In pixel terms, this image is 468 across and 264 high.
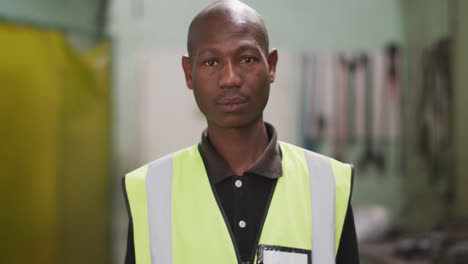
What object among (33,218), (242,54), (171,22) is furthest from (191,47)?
(171,22)

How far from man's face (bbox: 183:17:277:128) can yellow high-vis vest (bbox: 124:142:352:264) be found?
124mm

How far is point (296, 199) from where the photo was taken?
2.81ft

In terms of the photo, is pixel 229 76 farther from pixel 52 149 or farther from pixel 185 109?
pixel 185 109

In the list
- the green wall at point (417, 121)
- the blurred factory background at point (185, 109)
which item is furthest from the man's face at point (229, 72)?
the green wall at point (417, 121)

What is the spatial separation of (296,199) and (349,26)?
223 centimetres

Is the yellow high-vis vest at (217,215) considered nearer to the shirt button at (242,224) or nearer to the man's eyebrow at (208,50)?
the shirt button at (242,224)

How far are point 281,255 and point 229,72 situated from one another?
0.27 m

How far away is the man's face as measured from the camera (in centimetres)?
78

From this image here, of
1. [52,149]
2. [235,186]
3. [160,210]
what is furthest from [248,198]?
[52,149]

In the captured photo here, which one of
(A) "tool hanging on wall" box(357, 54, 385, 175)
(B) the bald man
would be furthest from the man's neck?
(A) "tool hanging on wall" box(357, 54, 385, 175)

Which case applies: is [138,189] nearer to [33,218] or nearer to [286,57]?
[33,218]

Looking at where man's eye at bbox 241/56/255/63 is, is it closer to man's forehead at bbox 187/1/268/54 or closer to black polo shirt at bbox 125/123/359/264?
man's forehead at bbox 187/1/268/54

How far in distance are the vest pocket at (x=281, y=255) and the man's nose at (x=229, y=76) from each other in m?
0.24

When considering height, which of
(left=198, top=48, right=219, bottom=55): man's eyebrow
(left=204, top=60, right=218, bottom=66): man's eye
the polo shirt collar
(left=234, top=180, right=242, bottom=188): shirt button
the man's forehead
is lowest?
(left=234, top=180, right=242, bottom=188): shirt button
